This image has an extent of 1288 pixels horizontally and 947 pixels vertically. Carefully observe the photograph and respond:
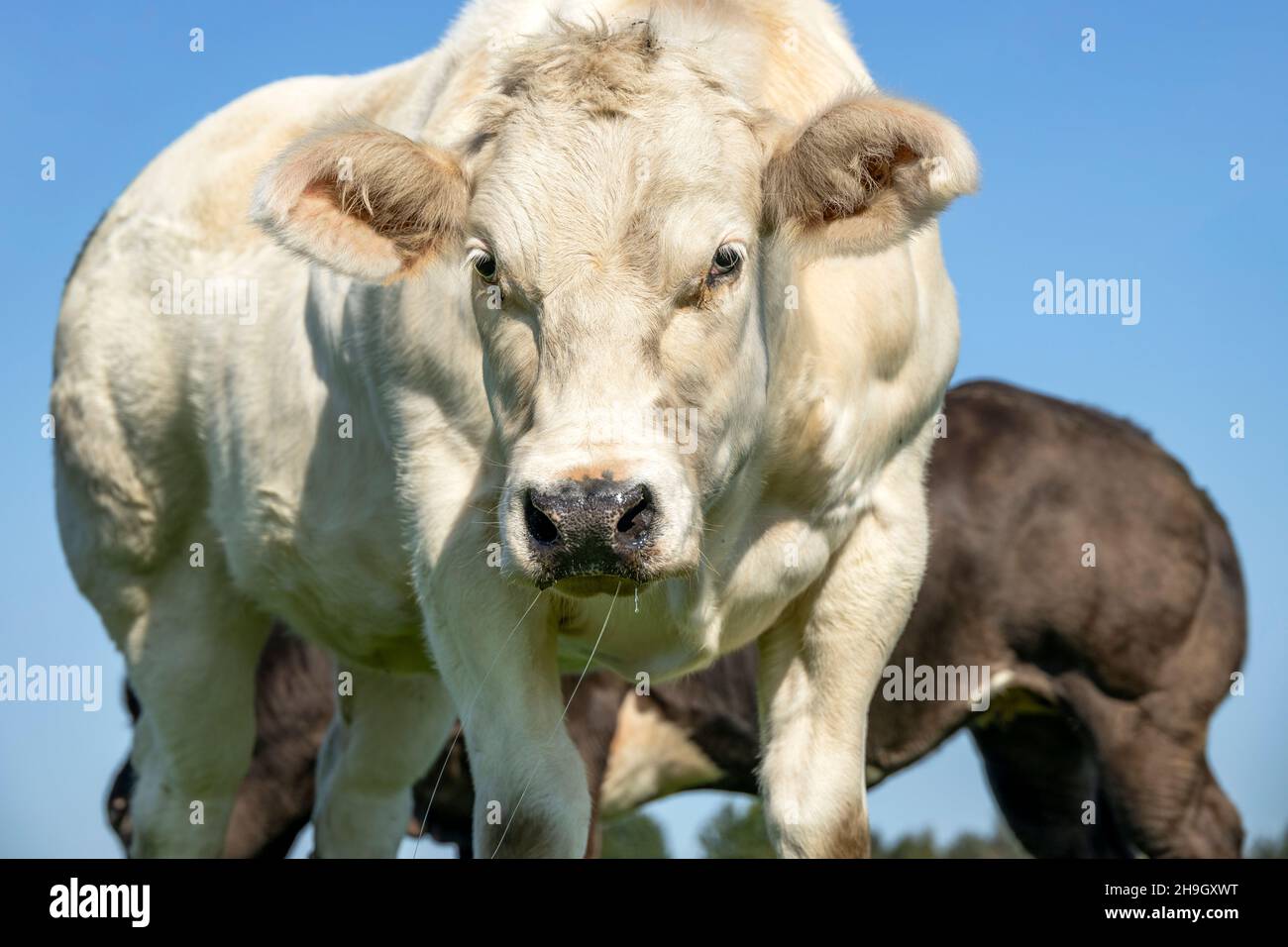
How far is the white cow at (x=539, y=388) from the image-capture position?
14.2ft

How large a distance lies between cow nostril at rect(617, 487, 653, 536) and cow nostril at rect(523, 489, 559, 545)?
155 millimetres

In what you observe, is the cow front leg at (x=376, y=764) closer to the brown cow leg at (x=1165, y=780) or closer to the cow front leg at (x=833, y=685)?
the cow front leg at (x=833, y=685)

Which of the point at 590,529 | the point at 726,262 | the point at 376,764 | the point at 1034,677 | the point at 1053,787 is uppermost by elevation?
the point at 726,262

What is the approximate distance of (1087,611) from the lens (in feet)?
33.3

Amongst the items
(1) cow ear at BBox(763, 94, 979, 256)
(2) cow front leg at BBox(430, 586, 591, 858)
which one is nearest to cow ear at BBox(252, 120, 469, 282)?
(1) cow ear at BBox(763, 94, 979, 256)

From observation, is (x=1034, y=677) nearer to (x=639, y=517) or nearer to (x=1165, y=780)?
(x=1165, y=780)

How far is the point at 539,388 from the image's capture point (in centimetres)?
429

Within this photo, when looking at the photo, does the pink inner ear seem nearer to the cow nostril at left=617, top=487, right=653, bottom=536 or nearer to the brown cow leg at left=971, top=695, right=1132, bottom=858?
the cow nostril at left=617, top=487, right=653, bottom=536

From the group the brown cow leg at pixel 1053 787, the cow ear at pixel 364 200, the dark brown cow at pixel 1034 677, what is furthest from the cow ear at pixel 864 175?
the brown cow leg at pixel 1053 787

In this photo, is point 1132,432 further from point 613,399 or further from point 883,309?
point 613,399

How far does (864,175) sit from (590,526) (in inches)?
52.4

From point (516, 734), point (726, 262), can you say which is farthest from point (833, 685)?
point (726, 262)

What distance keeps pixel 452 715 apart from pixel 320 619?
4.17 feet
